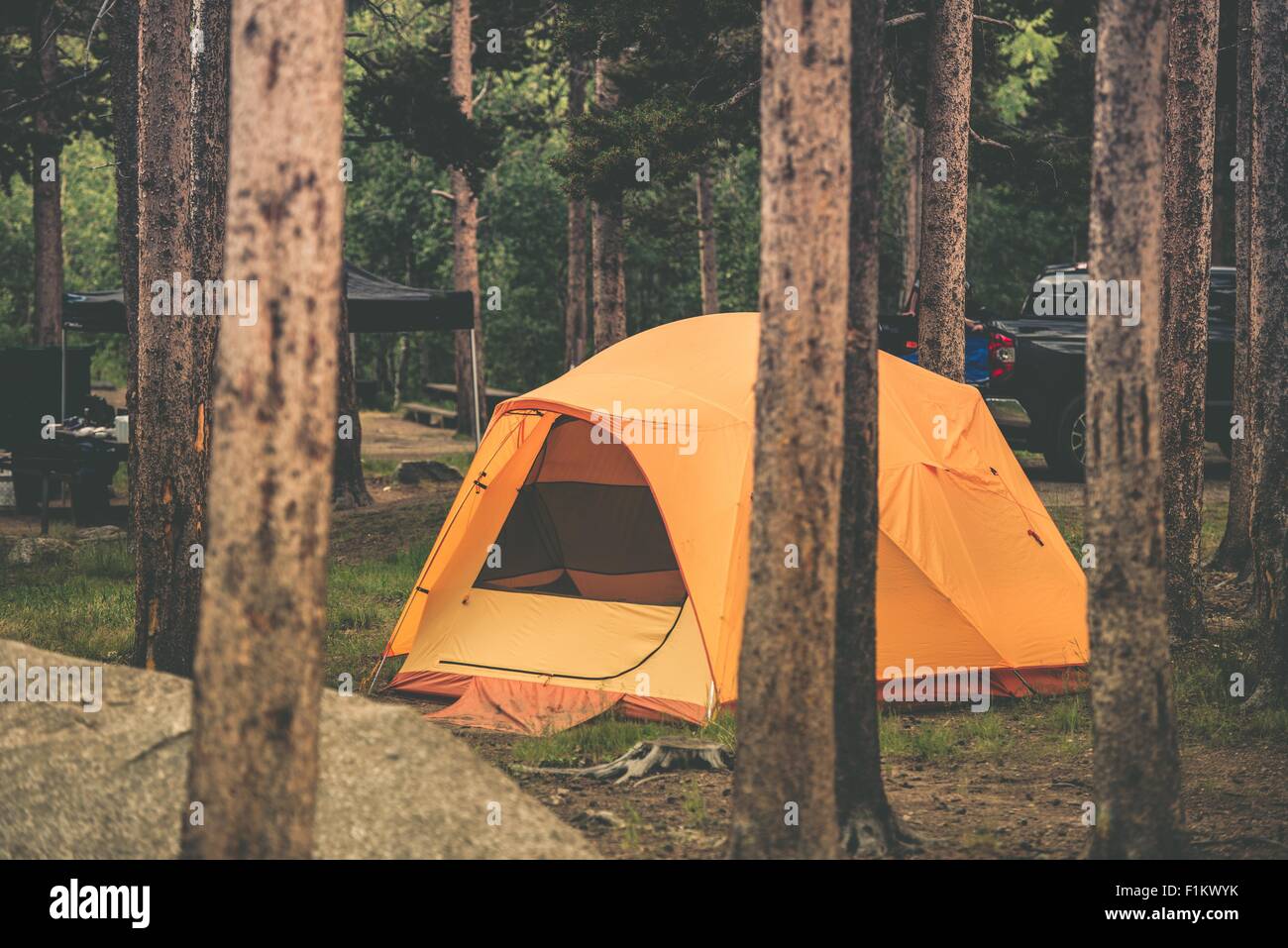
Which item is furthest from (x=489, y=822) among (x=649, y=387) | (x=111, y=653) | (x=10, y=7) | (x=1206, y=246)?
(x=10, y=7)

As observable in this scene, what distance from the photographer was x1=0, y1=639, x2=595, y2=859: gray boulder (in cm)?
494

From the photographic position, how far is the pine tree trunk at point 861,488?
599 centimetres

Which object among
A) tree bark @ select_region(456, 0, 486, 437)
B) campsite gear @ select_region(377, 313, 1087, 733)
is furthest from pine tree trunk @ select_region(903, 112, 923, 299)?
campsite gear @ select_region(377, 313, 1087, 733)

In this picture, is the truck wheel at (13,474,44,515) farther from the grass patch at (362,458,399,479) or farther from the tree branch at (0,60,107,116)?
the tree branch at (0,60,107,116)

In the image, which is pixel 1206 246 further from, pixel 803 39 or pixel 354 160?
pixel 354 160

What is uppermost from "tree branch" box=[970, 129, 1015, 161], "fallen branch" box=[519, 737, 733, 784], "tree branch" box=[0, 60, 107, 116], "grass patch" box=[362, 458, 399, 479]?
"tree branch" box=[0, 60, 107, 116]

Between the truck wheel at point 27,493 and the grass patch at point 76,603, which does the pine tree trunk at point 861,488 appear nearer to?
the grass patch at point 76,603

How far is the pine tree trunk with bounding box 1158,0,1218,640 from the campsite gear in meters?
1.00

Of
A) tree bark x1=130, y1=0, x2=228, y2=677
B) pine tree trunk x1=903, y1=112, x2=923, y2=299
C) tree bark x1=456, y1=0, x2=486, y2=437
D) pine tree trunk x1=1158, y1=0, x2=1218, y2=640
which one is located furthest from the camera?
pine tree trunk x1=903, y1=112, x2=923, y2=299

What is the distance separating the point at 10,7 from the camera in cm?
1783

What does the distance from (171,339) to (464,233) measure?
1372 cm

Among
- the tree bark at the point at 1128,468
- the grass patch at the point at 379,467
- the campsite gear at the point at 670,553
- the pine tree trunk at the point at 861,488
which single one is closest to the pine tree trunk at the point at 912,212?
the grass patch at the point at 379,467

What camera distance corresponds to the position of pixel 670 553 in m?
9.75

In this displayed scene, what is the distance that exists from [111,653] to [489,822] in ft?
18.4
